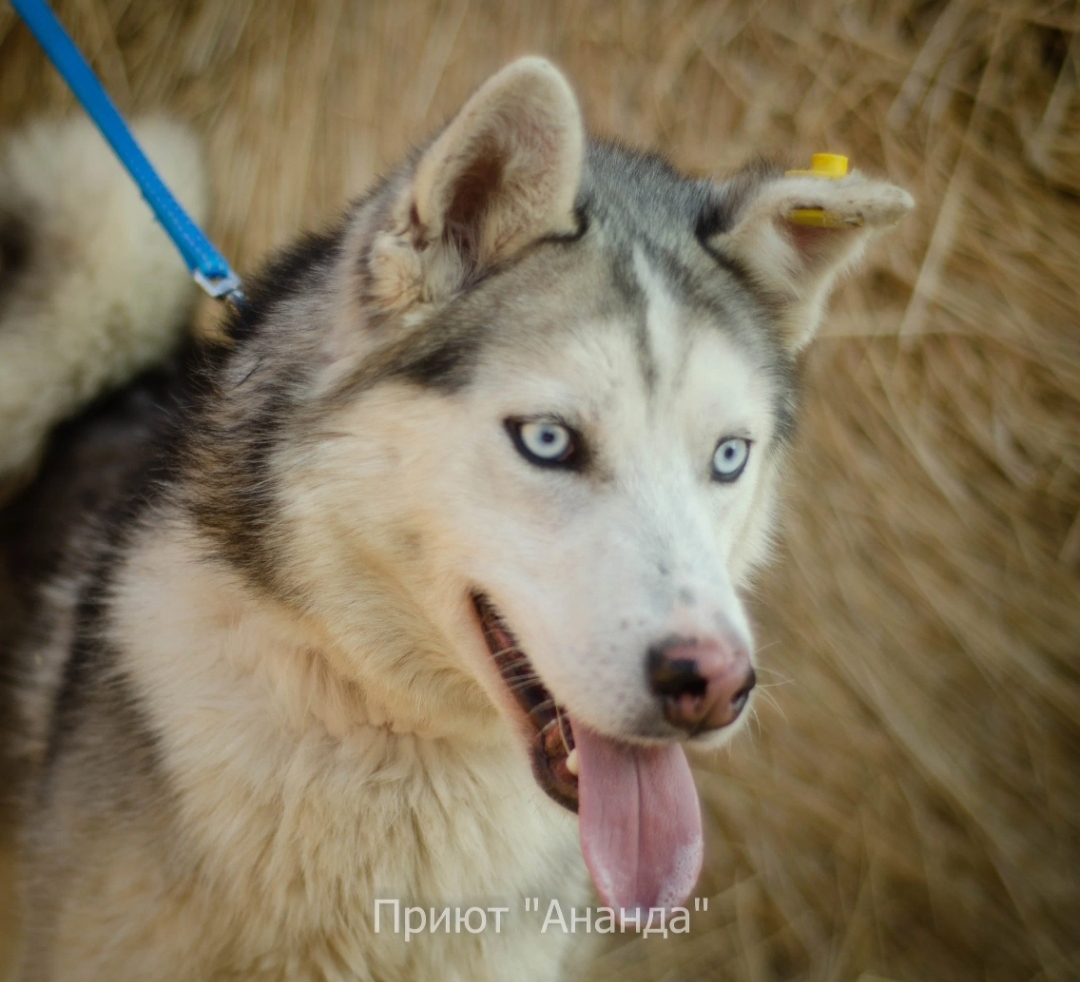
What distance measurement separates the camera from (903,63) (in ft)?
9.65

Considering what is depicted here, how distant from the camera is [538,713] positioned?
4.57 feet

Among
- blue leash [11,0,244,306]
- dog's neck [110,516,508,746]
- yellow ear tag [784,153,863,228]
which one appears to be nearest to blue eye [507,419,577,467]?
dog's neck [110,516,508,746]

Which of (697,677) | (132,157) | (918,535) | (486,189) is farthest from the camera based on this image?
(918,535)

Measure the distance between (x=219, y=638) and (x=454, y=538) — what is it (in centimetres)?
64

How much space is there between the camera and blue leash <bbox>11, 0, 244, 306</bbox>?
2.12 meters

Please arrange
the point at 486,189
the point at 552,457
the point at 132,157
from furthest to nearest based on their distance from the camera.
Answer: the point at 132,157
the point at 486,189
the point at 552,457

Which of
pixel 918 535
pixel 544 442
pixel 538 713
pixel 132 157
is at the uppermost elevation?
pixel 132 157

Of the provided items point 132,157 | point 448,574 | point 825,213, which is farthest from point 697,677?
point 132,157

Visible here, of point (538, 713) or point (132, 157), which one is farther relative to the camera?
point (132, 157)

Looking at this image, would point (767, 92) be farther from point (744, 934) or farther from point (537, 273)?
point (744, 934)

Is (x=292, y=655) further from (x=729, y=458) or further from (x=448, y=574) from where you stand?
(x=729, y=458)

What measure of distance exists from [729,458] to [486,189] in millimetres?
631

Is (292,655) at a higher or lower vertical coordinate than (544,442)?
lower

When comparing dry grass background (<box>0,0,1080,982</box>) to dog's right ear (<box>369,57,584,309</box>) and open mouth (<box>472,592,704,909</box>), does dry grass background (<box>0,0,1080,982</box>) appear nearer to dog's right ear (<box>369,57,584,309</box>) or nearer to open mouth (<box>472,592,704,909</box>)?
open mouth (<box>472,592,704,909</box>)
